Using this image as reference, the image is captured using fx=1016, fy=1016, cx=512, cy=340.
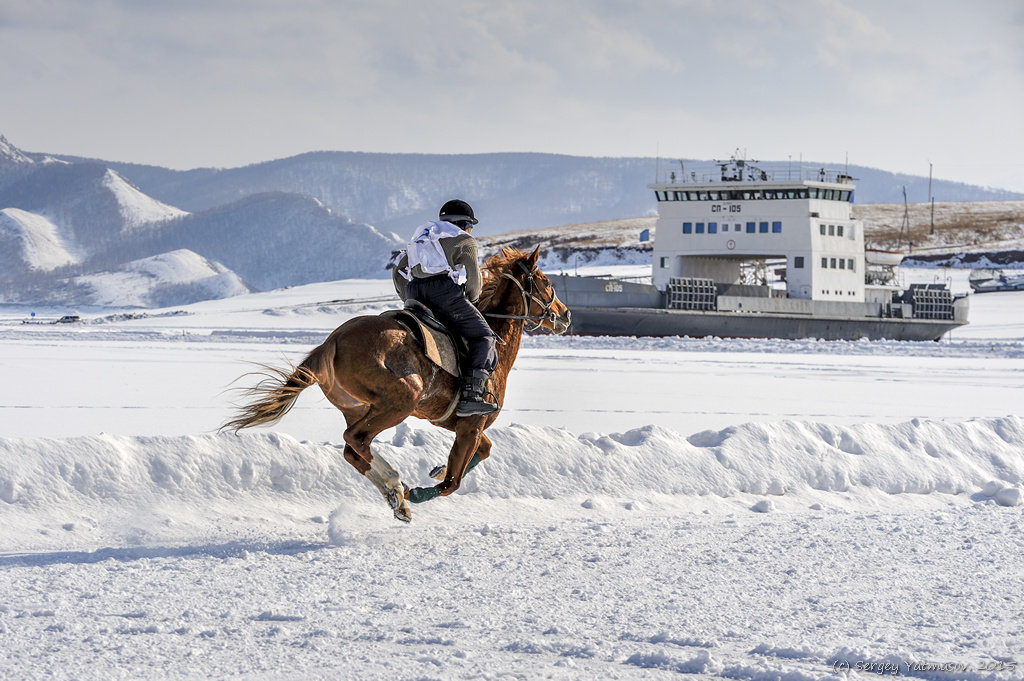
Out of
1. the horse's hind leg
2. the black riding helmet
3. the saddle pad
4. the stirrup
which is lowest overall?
the horse's hind leg

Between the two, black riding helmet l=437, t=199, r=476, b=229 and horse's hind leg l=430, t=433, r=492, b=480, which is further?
horse's hind leg l=430, t=433, r=492, b=480

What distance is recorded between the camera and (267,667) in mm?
3689

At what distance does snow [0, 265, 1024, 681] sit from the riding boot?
0.72m

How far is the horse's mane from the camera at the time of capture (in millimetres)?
6547

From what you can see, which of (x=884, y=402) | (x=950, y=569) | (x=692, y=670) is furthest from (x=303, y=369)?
(x=884, y=402)

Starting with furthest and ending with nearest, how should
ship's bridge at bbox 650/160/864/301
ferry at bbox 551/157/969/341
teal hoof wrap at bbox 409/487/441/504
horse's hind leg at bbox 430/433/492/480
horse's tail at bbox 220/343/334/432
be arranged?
ship's bridge at bbox 650/160/864/301 → ferry at bbox 551/157/969/341 → horse's hind leg at bbox 430/433/492/480 → teal hoof wrap at bbox 409/487/441/504 → horse's tail at bbox 220/343/334/432

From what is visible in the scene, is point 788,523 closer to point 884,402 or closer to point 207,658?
point 207,658

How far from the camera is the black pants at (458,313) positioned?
19.7 feet

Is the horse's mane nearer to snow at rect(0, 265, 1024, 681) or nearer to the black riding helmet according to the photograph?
the black riding helmet

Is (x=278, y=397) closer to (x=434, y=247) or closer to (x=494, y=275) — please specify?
(x=434, y=247)

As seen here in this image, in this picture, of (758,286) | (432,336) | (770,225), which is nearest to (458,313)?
(432,336)

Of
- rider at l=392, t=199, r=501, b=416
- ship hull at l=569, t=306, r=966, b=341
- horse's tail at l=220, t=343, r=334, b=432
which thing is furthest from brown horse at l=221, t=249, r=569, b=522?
ship hull at l=569, t=306, r=966, b=341

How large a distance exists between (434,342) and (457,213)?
80cm

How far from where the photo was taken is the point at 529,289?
6688 millimetres
